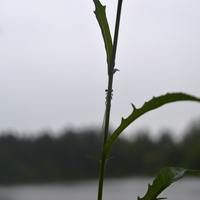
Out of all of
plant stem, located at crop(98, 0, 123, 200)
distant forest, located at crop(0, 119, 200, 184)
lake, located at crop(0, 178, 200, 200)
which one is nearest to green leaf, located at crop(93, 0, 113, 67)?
plant stem, located at crop(98, 0, 123, 200)

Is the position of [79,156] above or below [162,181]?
above

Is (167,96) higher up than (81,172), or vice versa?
(81,172)

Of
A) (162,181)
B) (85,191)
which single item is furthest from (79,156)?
(162,181)

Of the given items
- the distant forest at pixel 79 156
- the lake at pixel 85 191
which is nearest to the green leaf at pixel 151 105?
the distant forest at pixel 79 156

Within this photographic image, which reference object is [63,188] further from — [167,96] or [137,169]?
[167,96]

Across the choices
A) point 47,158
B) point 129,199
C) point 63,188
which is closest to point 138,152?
point 129,199

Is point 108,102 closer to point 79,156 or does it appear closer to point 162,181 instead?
point 162,181

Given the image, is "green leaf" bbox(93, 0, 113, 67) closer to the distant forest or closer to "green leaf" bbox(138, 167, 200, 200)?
"green leaf" bbox(138, 167, 200, 200)
